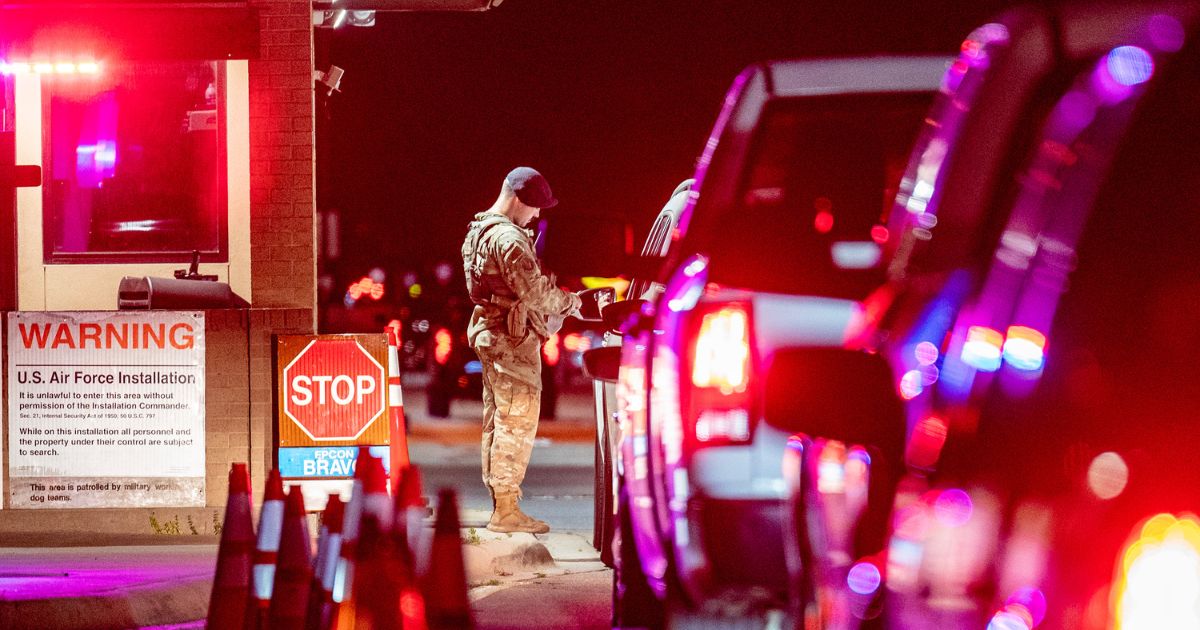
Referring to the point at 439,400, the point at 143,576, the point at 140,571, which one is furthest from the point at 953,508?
the point at 439,400

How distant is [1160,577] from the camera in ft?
7.77

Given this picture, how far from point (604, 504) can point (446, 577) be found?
3.42 m

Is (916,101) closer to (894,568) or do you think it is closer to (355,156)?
(894,568)

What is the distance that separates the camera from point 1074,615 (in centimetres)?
244

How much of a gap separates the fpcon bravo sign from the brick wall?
2.08 ft

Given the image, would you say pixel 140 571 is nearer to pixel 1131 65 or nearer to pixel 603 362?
pixel 603 362

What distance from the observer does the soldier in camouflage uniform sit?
9.05m

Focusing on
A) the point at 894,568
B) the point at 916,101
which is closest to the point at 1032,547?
the point at 894,568

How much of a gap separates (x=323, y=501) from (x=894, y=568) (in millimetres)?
6753

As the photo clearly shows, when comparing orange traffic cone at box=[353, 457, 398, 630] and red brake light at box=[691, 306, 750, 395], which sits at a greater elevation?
red brake light at box=[691, 306, 750, 395]

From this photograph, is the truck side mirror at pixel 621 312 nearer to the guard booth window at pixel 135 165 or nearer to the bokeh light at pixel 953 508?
the bokeh light at pixel 953 508

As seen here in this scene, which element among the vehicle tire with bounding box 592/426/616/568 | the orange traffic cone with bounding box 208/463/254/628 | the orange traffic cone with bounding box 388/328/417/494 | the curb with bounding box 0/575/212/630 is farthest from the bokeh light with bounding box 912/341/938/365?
the orange traffic cone with bounding box 388/328/417/494

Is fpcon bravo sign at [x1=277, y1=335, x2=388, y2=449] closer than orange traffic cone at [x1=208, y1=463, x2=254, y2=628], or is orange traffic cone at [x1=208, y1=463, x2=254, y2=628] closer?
orange traffic cone at [x1=208, y1=463, x2=254, y2=628]

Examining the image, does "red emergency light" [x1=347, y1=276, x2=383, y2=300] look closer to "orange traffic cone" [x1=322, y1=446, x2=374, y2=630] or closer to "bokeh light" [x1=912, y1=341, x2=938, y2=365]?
"orange traffic cone" [x1=322, y1=446, x2=374, y2=630]
